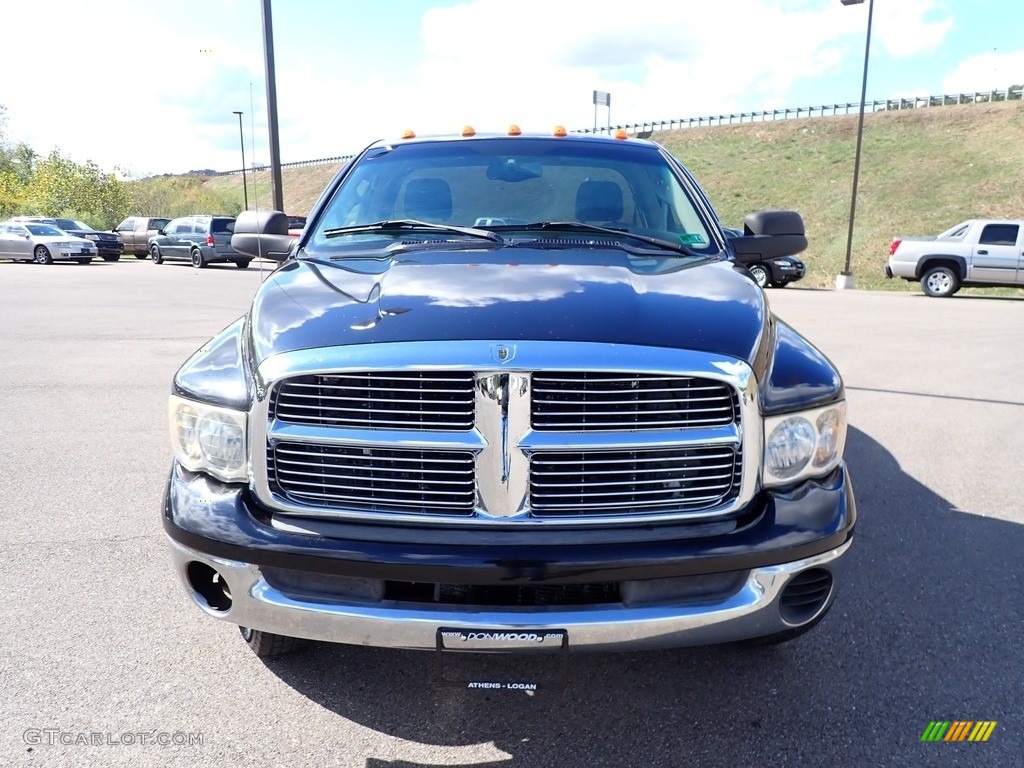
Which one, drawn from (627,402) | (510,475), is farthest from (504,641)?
(627,402)

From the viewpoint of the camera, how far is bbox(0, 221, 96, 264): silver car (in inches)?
1121

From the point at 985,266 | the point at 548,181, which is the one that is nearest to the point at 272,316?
the point at 548,181

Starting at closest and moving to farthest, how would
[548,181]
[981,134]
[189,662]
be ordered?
[189,662] < [548,181] < [981,134]

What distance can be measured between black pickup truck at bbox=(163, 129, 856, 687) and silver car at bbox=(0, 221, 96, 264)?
99.4 feet

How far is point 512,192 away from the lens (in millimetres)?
3611

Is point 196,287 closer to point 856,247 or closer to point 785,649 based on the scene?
point 785,649

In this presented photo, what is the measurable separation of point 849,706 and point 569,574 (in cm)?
124

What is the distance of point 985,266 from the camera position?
17.8m

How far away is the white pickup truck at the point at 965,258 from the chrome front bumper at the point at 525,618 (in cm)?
1864

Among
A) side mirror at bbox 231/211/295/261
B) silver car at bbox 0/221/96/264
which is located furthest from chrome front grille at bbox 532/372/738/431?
silver car at bbox 0/221/96/264

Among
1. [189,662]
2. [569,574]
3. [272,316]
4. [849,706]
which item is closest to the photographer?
[569,574]

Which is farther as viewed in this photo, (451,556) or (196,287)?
(196,287)

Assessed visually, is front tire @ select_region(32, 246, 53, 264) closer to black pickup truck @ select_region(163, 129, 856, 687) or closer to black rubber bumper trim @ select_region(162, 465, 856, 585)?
black pickup truck @ select_region(163, 129, 856, 687)

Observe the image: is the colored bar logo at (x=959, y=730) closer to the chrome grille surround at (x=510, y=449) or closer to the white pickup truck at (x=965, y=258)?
the chrome grille surround at (x=510, y=449)
